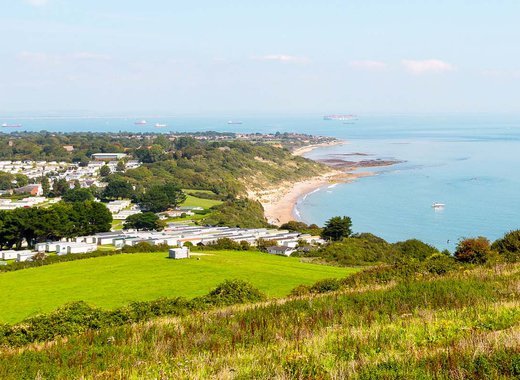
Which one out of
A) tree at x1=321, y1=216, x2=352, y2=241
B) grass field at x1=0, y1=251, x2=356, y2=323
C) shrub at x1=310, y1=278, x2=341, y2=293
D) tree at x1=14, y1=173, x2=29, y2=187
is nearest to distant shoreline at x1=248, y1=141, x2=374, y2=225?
tree at x1=321, y1=216, x2=352, y2=241

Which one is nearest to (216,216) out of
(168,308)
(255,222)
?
(255,222)

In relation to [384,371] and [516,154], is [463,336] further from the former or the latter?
[516,154]

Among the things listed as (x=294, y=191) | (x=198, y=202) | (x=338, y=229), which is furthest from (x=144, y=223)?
(x=294, y=191)

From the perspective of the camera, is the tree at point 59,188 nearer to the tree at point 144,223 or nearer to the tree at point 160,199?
the tree at point 160,199

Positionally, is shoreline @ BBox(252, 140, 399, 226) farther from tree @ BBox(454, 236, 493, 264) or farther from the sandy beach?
tree @ BBox(454, 236, 493, 264)

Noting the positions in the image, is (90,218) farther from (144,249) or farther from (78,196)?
(78,196)

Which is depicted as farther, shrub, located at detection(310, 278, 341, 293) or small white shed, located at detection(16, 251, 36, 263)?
small white shed, located at detection(16, 251, 36, 263)

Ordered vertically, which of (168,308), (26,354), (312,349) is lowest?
(168,308)

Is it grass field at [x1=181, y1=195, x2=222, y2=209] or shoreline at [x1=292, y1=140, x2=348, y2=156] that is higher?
shoreline at [x1=292, y1=140, x2=348, y2=156]
